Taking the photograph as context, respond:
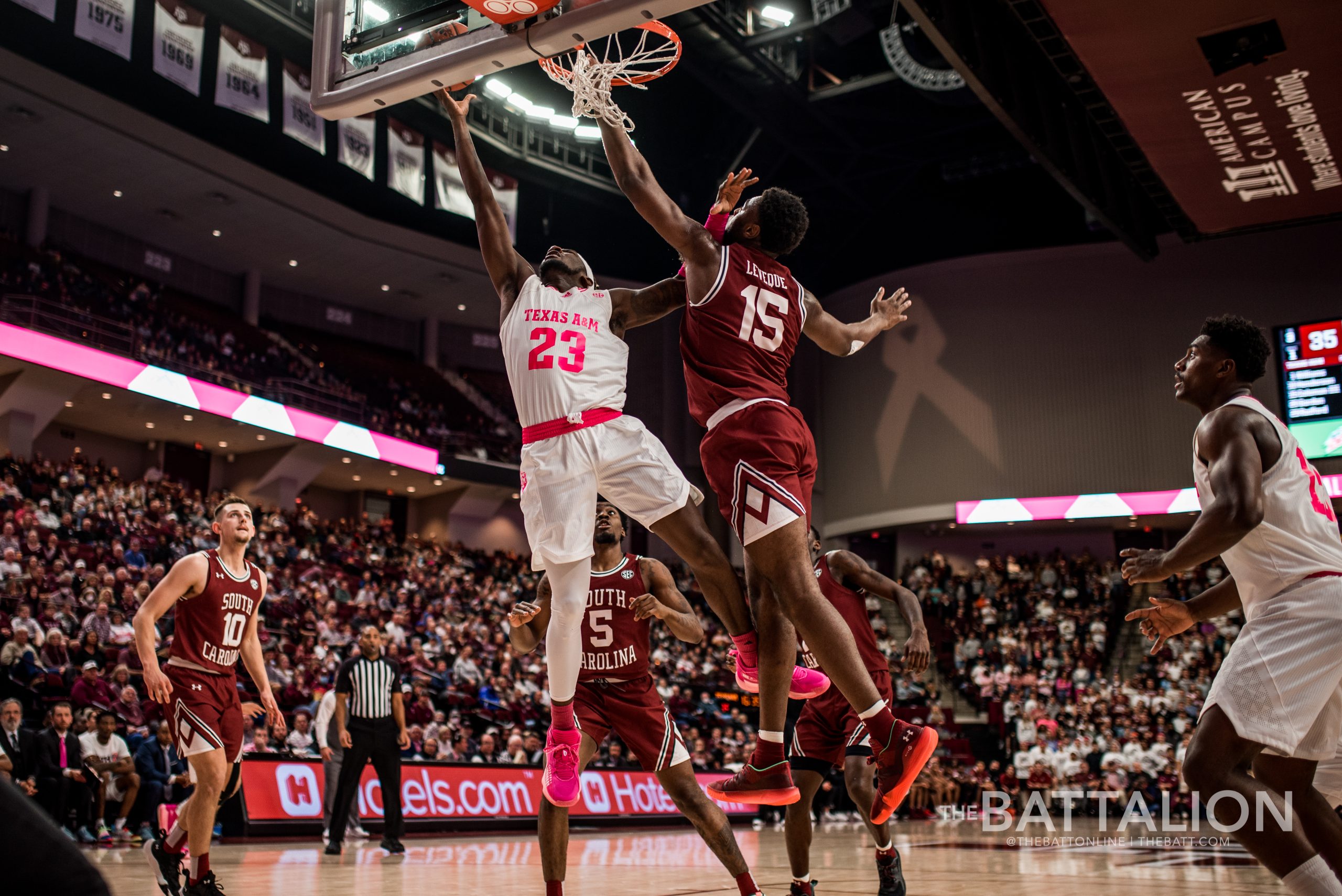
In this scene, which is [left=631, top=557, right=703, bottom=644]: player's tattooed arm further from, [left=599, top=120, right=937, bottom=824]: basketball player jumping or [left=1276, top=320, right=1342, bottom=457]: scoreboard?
[left=1276, top=320, right=1342, bottom=457]: scoreboard

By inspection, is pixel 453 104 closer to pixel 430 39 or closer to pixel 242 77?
pixel 430 39

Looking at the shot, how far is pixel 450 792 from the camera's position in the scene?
46.5ft

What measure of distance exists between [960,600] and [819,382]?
27.5 ft

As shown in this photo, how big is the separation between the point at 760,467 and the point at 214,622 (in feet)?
13.3

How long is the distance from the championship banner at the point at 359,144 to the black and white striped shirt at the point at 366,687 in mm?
14815

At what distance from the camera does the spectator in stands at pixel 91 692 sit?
39.9 ft

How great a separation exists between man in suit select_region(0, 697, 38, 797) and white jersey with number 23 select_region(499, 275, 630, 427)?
8.25 metres

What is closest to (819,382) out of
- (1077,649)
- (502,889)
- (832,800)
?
(1077,649)

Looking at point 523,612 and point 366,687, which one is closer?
point 523,612

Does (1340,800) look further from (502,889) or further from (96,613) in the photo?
(96,613)

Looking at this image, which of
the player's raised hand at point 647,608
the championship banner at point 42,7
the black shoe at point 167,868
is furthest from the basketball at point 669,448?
the championship banner at point 42,7

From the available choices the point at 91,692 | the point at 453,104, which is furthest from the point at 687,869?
the point at 91,692

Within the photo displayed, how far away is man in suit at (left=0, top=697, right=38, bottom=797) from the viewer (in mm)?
10312

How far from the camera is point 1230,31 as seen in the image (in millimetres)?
12164
